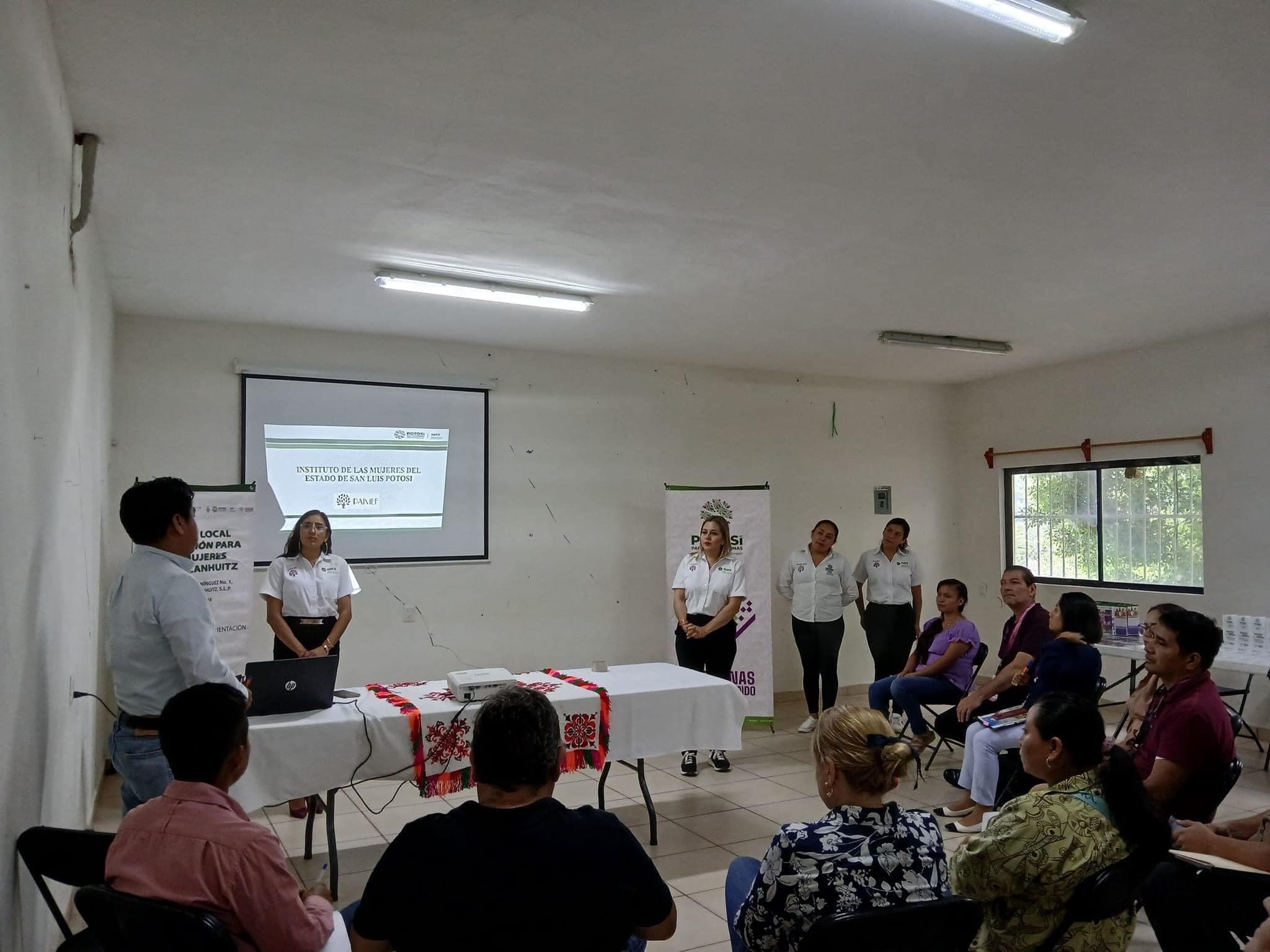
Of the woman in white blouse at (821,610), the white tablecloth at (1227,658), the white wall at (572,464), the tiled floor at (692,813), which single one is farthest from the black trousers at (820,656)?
the white tablecloth at (1227,658)

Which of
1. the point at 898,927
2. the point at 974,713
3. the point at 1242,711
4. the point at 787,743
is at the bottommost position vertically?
the point at 787,743

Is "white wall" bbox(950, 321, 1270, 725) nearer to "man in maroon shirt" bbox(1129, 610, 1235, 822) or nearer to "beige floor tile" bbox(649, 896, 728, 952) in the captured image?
"man in maroon shirt" bbox(1129, 610, 1235, 822)

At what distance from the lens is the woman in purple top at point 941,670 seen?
16.1 feet

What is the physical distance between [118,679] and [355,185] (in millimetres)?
1948

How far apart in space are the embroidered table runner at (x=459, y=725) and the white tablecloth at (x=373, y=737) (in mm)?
51

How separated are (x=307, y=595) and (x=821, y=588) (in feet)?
11.6

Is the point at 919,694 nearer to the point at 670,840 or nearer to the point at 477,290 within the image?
the point at 670,840

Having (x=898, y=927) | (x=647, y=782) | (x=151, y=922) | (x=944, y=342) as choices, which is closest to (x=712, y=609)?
(x=647, y=782)

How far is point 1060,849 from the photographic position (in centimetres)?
197

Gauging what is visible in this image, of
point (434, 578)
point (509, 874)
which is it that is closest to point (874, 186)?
point (509, 874)

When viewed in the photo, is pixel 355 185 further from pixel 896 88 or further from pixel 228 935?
pixel 228 935

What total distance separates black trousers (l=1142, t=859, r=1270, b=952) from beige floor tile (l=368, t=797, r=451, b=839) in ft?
9.60

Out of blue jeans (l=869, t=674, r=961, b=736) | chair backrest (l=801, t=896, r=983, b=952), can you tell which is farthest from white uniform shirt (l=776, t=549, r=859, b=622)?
chair backrest (l=801, t=896, r=983, b=952)

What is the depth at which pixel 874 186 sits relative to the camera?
3.39 meters
